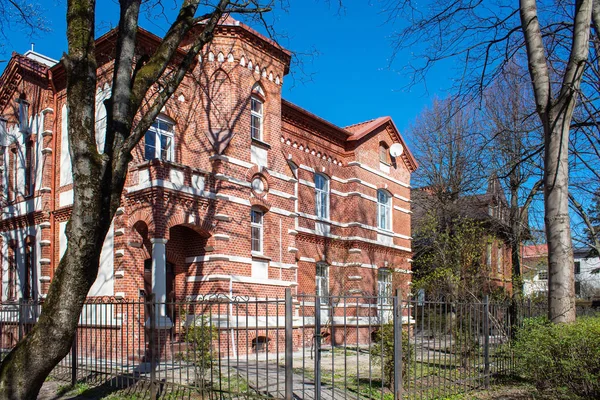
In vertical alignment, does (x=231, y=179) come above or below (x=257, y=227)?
above

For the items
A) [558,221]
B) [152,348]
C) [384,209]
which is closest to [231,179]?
[152,348]

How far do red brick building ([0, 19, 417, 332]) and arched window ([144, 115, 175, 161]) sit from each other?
3cm

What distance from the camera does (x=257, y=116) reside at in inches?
722

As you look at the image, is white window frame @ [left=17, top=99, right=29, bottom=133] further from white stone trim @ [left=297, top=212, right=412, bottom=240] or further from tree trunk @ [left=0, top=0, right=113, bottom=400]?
tree trunk @ [left=0, top=0, right=113, bottom=400]

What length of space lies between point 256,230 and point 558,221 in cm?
988

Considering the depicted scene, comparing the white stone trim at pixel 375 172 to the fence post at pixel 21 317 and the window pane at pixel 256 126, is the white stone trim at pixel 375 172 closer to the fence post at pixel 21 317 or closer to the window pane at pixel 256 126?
the window pane at pixel 256 126

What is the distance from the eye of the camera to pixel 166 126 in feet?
55.0

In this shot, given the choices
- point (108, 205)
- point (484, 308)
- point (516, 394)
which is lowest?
point (516, 394)

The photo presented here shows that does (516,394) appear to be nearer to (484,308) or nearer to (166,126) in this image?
(484,308)

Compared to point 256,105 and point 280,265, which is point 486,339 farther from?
point 256,105

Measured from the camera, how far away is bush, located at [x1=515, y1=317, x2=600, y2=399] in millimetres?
8211

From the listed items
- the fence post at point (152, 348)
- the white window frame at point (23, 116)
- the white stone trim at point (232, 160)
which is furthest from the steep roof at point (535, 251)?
the white window frame at point (23, 116)

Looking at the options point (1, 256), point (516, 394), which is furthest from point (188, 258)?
point (516, 394)

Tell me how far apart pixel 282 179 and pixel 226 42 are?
4.63m
